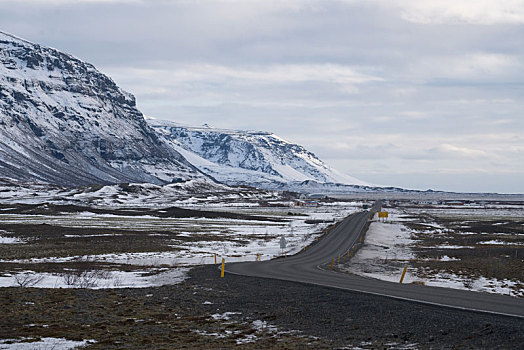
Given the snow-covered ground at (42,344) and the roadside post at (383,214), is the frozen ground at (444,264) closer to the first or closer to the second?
the snow-covered ground at (42,344)

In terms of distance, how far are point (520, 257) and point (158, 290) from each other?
2958 cm

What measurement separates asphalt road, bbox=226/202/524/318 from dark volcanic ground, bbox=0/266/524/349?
4.43 feet

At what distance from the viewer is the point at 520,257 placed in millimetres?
43875

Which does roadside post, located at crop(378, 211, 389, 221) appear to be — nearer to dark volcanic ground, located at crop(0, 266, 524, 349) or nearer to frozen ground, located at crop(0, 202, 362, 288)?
frozen ground, located at crop(0, 202, 362, 288)

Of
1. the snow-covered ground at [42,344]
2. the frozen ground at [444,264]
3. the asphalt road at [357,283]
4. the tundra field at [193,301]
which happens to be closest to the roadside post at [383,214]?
the frozen ground at [444,264]

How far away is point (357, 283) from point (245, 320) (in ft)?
32.6

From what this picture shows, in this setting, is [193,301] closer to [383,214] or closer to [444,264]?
[444,264]

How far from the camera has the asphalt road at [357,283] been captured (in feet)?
71.6

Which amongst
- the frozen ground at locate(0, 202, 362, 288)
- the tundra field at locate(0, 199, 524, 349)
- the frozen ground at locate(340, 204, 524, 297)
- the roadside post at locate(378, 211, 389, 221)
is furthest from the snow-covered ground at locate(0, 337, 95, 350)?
the roadside post at locate(378, 211, 389, 221)

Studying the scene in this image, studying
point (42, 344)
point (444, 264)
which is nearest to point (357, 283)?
point (444, 264)

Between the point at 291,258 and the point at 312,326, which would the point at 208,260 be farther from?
the point at 312,326

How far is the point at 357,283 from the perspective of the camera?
29141mm

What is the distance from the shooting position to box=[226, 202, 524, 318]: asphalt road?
21812mm

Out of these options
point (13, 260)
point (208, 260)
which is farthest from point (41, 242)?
point (208, 260)
